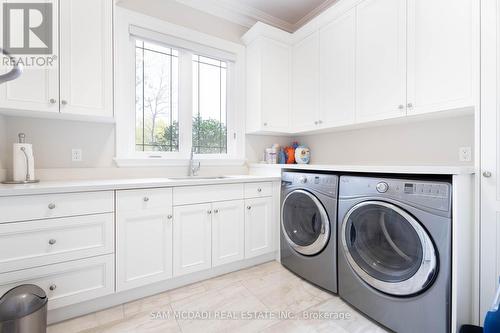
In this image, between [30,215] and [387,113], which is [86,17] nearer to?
[30,215]

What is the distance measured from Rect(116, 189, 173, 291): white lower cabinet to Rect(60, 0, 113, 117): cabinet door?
733mm

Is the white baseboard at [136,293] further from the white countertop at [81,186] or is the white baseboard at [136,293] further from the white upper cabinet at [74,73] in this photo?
the white upper cabinet at [74,73]

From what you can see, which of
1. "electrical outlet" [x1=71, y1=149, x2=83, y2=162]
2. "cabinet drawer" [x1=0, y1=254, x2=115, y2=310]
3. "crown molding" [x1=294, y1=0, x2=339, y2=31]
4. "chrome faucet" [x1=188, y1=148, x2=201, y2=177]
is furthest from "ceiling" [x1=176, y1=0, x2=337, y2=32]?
"cabinet drawer" [x1=0, y1=254, x2=115, y2=310]

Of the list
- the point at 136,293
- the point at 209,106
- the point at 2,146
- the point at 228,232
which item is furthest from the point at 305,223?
the point at 2,146

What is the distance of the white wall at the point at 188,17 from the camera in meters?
2.22

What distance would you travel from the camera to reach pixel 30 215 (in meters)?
1.32

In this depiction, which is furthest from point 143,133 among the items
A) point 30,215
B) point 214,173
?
point 30,215

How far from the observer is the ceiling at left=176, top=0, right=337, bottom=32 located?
2554 mm

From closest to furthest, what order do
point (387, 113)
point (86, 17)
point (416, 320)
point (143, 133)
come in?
point (416, 320) → point (86, 17) → point (387, 113) → point (143, 133)

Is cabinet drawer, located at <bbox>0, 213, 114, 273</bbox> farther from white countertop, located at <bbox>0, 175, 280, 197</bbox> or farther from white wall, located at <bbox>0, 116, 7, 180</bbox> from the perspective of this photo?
white wall, located at <bbox>0, 116, 7, 180</bbox>

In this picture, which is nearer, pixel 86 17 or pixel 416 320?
pixel 416 320

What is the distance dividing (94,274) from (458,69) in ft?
8.72

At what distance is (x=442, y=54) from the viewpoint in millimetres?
1540

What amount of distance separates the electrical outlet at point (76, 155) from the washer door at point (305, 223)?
71.1 inches
